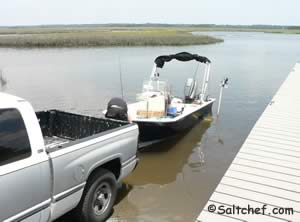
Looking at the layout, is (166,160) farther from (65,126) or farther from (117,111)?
(65,126)

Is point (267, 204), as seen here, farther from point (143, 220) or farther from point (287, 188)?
point (143, 220)

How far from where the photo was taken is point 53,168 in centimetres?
428

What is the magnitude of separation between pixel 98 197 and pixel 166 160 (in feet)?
13.5

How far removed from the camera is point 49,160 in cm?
420

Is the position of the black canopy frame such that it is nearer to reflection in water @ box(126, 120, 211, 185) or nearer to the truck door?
reflection in water @ box(126, 120, 211, 185)

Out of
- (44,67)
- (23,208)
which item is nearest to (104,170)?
(23,208)

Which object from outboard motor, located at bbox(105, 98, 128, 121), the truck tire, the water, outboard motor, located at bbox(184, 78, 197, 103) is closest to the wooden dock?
the water

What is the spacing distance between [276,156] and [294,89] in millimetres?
8525

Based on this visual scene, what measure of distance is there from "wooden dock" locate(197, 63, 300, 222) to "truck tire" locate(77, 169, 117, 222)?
1489 millimetres

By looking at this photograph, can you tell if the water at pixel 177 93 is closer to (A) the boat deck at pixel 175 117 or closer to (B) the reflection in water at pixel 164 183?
(B) the reflection in water at pixel 164 183

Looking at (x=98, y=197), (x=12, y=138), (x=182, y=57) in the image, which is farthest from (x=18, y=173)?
(x=182, y=57)

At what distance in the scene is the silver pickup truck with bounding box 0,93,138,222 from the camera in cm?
381

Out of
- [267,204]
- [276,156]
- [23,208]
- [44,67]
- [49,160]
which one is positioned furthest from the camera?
[44,67]

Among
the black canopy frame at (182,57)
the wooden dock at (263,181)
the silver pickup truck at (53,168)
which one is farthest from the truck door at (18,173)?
the black canopy frame at (182,57)
